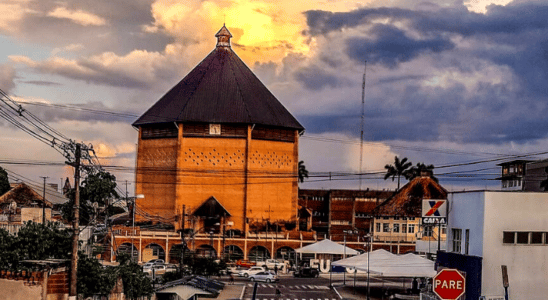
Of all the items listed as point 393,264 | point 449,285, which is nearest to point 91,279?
point 449,285

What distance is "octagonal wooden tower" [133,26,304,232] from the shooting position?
336 feet

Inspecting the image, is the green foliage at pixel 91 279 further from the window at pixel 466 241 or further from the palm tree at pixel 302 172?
the palm tree at pixel 302 172

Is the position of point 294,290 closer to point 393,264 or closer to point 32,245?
point 393,264

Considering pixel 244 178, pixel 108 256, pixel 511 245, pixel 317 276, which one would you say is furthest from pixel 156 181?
pixel 511 245

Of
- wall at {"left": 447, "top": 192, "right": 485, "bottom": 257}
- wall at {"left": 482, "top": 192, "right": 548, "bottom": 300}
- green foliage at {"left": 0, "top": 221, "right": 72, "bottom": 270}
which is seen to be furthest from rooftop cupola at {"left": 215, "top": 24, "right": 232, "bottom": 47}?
wall at {"left": 482, "top": 192, "right": 548, "bottom": 300}

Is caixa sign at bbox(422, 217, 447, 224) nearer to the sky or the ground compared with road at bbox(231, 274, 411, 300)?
nearer to the sky

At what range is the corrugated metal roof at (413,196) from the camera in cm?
9388

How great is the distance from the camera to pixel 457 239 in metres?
38.8

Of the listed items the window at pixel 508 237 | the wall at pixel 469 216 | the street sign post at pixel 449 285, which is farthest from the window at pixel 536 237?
the street sign post at pixel 449 285

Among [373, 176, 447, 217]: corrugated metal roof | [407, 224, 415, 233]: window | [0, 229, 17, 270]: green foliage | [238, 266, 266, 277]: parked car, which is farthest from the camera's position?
[407, 224, 415, 233]: window

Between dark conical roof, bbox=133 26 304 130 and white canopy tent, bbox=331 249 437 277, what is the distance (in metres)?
51.7

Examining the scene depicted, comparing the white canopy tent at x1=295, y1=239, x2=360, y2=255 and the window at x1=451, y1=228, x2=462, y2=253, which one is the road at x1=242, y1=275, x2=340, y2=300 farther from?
the window at x1=451, y1=228, x2=462, y2=253

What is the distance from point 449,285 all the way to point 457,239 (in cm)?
2224

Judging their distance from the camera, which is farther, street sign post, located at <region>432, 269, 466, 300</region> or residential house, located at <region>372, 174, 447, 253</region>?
residential house, located at <region>372, 174, 447, 253</region>
